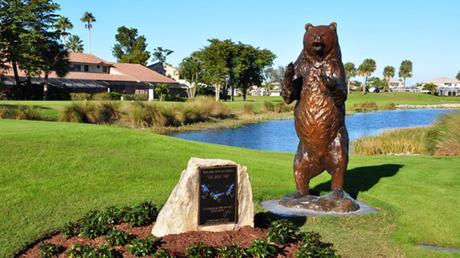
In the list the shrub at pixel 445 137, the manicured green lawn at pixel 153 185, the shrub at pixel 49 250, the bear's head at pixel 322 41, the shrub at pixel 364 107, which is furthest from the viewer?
the shrub at pixel 364 107

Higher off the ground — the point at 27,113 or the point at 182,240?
the point at 27,113

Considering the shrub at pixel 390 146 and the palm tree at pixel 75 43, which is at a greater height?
the palm tree at pixel 75 43

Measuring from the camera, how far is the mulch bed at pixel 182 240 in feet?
18.7

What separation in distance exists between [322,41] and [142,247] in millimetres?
4255

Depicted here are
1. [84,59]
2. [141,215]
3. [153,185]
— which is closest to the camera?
[141,215]

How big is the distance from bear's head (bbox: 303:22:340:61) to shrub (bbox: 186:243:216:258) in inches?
151

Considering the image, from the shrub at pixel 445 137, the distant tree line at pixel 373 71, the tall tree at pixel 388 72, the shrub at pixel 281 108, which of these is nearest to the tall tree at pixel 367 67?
the distant tree line at pixel 373 71

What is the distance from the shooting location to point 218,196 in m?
6.20

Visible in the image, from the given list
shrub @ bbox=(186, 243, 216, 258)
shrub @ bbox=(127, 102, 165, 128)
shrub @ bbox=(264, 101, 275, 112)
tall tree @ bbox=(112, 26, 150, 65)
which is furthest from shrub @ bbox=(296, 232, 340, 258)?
tall tree @ bbox=(112, 26, 150, 65)

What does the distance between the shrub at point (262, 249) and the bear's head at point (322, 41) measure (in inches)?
137

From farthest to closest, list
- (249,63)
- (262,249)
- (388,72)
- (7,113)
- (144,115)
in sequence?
(388,72)
(249,63)
(144,115)
(7,113)
(262,249)

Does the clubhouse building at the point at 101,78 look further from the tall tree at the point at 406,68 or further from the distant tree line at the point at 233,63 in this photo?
the tall tree at the point at 406,68

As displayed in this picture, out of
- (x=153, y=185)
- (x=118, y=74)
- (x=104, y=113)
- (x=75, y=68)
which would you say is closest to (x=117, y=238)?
(x=153, y=185)

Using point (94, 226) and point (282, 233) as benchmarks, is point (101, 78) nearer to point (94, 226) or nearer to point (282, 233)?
point (94, 226)
